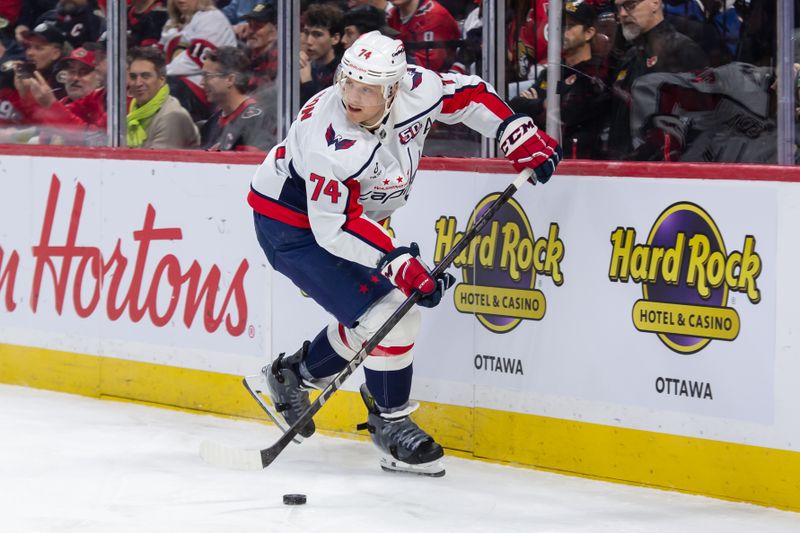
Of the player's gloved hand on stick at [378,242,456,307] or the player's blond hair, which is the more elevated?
the player's blond hair

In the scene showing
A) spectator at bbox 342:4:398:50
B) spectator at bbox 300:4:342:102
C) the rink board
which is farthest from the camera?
spectator at bbox 300:4:342:102

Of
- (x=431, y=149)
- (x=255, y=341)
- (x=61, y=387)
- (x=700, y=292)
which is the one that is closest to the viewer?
(x=700, y=292)

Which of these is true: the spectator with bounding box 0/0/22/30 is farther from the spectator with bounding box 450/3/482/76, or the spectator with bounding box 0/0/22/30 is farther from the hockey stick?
the hockey stick

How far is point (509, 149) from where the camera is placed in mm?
3961

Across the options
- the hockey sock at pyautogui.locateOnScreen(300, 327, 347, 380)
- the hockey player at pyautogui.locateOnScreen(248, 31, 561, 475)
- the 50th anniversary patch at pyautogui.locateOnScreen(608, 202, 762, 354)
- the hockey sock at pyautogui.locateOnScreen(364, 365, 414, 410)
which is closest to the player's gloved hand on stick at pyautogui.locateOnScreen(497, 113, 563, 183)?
the hockey player at pyautogui.locateOnScreen(248, 31, 561, 475)

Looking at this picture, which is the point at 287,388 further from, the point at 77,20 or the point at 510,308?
the point at 77,20

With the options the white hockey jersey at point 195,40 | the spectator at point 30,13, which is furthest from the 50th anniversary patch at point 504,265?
the spectator at point 30,13

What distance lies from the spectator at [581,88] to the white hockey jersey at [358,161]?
8.2 inches

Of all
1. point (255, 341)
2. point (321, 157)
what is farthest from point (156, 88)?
point (321, 157)

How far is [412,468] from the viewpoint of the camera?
3.96 meters

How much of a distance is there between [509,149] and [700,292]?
670 millimetres

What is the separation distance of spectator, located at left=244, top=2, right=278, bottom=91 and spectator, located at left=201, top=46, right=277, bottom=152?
0.04 metres

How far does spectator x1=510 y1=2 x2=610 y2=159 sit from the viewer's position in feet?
13.5

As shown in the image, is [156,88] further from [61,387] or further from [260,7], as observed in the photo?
Answer: [61,387]
